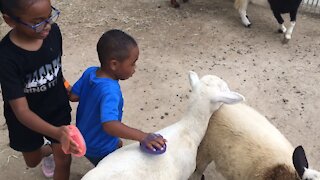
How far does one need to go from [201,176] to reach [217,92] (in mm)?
860

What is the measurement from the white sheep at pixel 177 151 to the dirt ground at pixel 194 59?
33.8 inches

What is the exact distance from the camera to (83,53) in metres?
5.04

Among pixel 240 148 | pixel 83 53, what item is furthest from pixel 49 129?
pixel 83 53

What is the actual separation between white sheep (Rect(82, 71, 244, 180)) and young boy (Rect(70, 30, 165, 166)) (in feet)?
0.48

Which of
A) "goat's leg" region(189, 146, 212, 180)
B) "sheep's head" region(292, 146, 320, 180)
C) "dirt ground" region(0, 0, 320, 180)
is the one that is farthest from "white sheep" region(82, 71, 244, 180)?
"dirt ground" region(0, 0, 320, 180)

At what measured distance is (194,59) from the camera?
197 inches

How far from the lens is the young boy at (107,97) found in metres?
2.34

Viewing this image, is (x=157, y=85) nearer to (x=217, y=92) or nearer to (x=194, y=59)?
(x=194, y=59)

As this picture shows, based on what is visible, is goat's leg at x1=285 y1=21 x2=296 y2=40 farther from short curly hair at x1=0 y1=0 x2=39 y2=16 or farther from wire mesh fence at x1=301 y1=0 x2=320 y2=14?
short curly hair at x1=0 y1=0 x2=39 y2=16

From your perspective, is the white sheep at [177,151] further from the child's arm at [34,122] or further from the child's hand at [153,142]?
the child's arm at [34,122]

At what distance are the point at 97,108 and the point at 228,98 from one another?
815 millimetres

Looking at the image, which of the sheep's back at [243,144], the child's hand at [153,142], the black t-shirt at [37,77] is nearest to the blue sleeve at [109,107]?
the child's hand at [153,142]

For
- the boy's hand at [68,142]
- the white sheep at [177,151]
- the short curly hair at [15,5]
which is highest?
the short curly hair at [15,5]

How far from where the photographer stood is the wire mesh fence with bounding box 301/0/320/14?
20.1 feet
